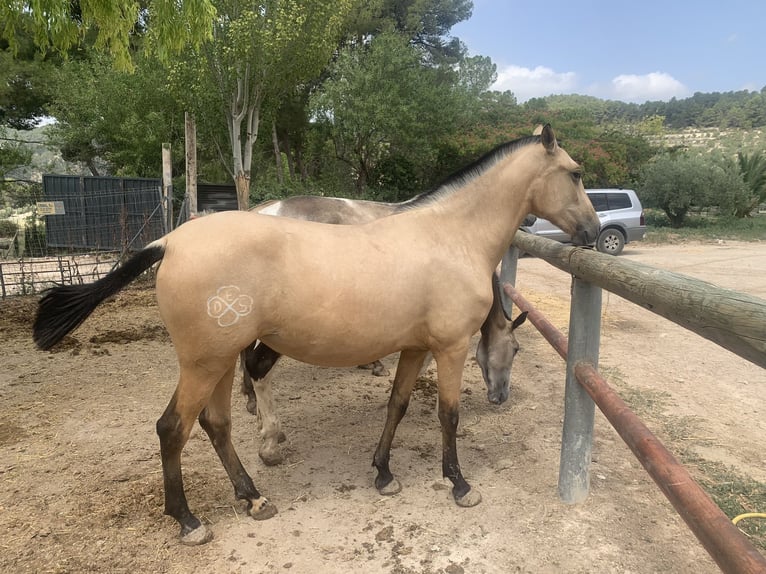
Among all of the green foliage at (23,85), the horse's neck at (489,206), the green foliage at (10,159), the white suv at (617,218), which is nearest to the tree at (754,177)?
the white suv at (617,218)

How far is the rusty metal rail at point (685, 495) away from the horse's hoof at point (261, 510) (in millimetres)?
1828

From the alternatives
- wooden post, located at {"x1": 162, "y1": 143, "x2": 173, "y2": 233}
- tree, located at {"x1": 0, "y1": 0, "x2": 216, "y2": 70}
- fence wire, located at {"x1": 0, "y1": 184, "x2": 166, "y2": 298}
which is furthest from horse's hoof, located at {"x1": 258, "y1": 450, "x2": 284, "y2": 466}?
fence wire, located at {"x1": 0, "y1": 184, "x2": 166, "y2": 298}

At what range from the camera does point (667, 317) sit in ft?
6.34

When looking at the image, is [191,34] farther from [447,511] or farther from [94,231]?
[94,231]

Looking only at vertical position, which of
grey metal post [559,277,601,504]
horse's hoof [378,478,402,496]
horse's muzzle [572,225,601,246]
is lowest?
horse's hoof [378,478,402,496]

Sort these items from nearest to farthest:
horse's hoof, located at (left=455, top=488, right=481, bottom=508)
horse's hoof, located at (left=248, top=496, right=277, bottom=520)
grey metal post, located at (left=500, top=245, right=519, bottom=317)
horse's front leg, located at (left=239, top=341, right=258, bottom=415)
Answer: horse's hoof, located at (left=248, top=496, right=277, bottom=520) → horse's hoof, located at (left=455, top=488, right=481, bottom=508) → horse's front leg, located at (left=239, top=341, right=258, bottom=415) → grey metal post, located at (left=500, top=245, right=519, bottom=317)

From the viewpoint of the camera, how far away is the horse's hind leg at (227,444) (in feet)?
8.95

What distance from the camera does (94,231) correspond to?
1370 centimetres

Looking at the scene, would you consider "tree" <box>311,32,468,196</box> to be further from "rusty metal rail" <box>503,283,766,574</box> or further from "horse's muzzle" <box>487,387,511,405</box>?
"rusty metal rail" <box>503,283,766,574</box>

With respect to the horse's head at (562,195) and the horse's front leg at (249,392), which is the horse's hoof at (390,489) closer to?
the horse's front leg at (249,392)

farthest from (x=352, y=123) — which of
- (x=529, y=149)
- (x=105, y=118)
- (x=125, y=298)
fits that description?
(x=529, y=149)

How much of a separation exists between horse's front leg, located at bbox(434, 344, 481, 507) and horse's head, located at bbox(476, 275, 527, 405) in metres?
1.08

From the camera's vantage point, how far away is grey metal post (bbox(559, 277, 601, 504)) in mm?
2828

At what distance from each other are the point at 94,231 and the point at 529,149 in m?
13.8
